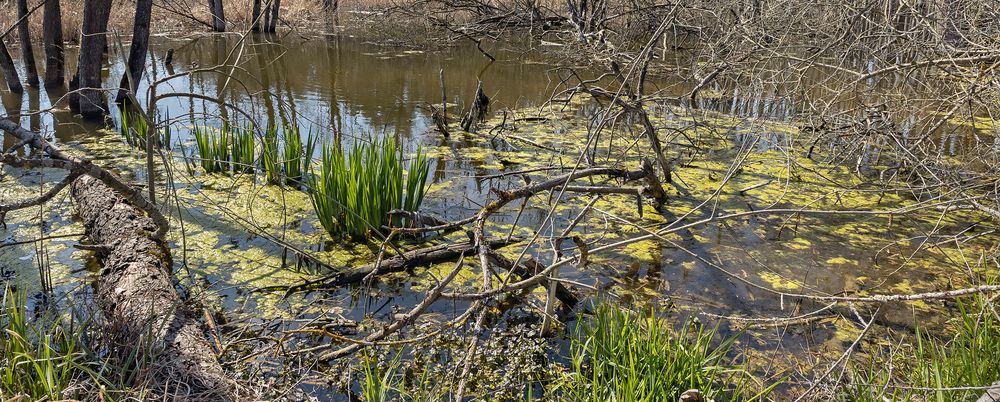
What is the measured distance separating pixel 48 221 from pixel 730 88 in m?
7.42

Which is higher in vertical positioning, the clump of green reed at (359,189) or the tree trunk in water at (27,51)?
the tree trunk in water at (27,51)

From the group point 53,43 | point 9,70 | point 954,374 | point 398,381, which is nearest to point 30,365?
point 398,381

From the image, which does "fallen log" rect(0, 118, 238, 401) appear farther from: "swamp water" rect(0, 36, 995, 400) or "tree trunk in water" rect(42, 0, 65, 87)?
"tree trunk in water" rect(42, 0, 65, 87)

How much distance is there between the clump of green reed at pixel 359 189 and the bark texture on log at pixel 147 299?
849 millimetres

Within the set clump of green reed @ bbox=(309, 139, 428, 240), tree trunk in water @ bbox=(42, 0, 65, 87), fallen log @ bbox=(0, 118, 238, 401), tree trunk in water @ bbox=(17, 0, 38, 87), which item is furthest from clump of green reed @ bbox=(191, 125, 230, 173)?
tree trunk in water @ bbox=(17, 0, 38, 87)

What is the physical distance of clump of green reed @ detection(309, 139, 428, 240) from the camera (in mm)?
3814

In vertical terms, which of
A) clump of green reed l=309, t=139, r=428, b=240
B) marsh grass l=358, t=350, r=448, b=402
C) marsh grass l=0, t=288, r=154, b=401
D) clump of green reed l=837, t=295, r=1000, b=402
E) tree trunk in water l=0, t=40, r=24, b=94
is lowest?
marsh grass l=358, t=350, r=448, b=402

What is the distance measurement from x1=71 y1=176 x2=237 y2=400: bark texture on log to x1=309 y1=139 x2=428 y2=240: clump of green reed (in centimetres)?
85

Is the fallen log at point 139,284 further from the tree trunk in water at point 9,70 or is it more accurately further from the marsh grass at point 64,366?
the tree trunk in water at point 9,70

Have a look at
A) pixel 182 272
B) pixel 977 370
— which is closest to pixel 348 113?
pixel 182 272

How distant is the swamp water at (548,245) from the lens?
3180mm

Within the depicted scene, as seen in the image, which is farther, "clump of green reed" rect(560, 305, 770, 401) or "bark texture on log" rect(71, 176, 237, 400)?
"bark texture on log" rect(71, 176, 237, 400)

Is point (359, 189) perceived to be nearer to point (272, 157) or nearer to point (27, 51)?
point (272, 157)

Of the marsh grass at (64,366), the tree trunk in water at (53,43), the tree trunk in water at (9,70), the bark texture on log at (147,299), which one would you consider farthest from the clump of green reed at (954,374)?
the tree trunk in water at (53,43)
